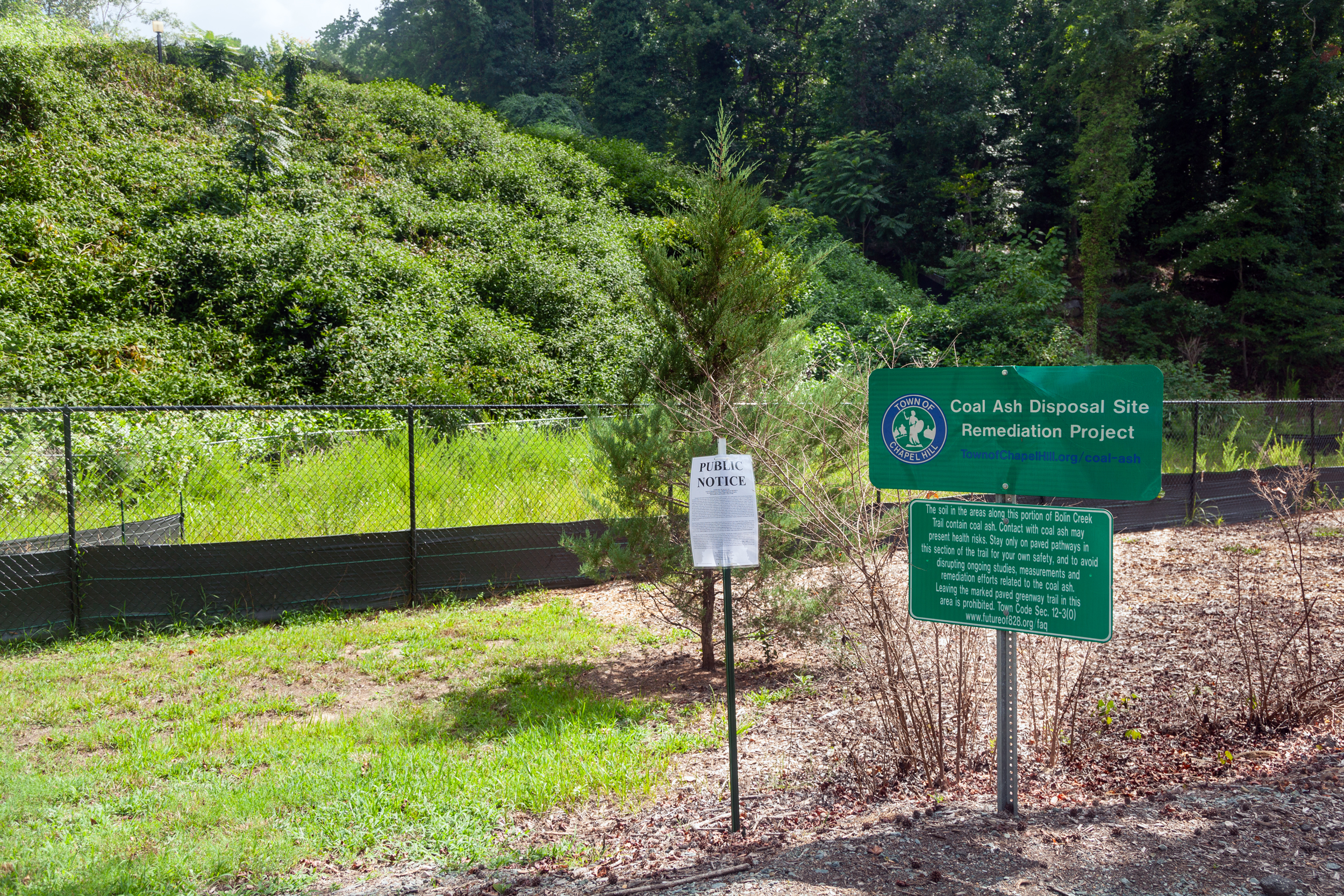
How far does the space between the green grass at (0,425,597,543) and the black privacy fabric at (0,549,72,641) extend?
1.39 meters

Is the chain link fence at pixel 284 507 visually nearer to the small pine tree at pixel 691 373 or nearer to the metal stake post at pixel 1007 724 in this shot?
the small pine tree at pixel 691 373

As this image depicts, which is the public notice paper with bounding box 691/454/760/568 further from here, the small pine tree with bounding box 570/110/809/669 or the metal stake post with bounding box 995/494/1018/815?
the small pine tree with bounding box 570/110/809/669

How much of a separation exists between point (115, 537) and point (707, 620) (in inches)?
244

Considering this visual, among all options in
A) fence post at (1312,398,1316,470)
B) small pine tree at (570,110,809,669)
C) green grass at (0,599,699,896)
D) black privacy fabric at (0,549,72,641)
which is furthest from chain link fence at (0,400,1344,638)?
fence post at (1312,398,1316,470)

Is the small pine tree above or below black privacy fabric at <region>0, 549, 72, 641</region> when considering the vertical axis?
above

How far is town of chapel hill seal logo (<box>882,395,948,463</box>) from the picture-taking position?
11.6 feet

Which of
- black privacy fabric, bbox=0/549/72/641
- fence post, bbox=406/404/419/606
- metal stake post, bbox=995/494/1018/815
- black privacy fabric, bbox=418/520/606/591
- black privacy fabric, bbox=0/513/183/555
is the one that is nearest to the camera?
metal stake post, bbox=995/494/1018/815

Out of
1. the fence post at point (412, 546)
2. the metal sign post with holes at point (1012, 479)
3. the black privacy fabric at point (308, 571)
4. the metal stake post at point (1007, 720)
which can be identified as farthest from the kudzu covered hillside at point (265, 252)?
the metal stake post at point (1007, 720)

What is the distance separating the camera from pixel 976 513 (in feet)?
11.2

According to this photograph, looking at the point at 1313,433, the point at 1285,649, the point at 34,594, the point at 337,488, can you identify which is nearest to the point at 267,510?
the point at 337,488

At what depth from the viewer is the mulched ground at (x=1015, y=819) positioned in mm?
3059

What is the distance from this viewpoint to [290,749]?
200 inches

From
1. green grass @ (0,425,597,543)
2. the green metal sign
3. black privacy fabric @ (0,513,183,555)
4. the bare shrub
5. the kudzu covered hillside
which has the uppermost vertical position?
the kudzu covered hillside

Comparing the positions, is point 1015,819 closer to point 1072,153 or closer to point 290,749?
point 290,749
